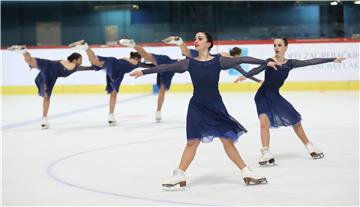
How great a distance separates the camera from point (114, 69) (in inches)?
384

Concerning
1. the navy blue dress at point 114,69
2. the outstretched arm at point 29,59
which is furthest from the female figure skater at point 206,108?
the navy blue dress at point 114,69

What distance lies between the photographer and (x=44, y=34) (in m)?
18.8

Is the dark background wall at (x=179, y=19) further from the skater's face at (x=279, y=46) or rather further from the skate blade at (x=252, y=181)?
the skate blade at (x=252, y=181)

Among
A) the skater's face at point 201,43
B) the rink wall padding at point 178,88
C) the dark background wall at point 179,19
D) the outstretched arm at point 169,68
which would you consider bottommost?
the rink wall padding at point 178,88

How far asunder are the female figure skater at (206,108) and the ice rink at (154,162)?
240 mm

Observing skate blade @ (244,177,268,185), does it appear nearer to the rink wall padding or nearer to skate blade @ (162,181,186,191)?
skate blade @ (162,181,186,191)

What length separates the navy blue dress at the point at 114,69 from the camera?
969cm

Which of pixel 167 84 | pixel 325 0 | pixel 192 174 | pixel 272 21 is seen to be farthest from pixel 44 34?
pixel 192 174

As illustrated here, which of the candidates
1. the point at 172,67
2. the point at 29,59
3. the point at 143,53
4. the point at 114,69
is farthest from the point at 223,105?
the point at 114,69

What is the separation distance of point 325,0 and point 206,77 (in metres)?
15.3

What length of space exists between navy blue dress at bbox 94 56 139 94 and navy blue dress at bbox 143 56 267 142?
16.8 ft

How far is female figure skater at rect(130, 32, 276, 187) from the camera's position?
4645mm

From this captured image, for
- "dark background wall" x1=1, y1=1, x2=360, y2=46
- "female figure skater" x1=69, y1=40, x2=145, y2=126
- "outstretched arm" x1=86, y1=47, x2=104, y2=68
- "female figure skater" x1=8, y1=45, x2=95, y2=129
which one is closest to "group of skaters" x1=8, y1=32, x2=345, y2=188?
"outstretched arm" x1=86, y1=47, x2=104, y2=68

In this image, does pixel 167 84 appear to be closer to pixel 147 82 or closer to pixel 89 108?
pixel 89 108
